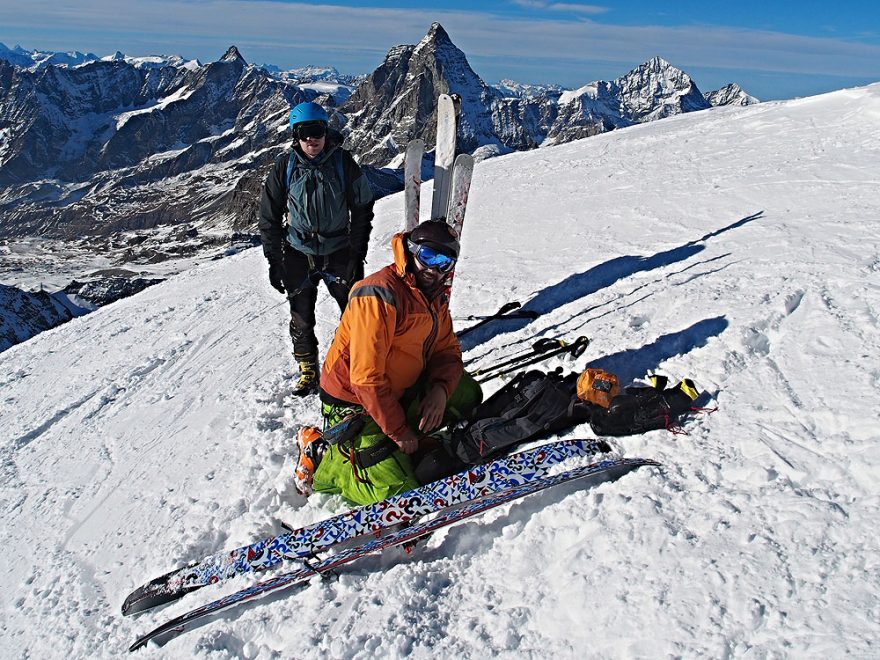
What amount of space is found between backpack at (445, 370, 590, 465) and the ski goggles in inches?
125

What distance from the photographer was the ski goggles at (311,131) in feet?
19.2

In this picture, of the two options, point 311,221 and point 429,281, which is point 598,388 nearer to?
point 429,281

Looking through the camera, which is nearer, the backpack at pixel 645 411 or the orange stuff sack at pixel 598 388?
the backpack at pixel 645 411

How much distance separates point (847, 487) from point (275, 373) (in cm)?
633

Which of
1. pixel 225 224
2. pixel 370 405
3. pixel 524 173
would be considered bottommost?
pixel 225 224

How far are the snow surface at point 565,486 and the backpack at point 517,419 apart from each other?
0.22 m

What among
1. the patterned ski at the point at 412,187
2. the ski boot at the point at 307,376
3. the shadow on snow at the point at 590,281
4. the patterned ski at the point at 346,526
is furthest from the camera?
the shadow on snow at the point at 590,281

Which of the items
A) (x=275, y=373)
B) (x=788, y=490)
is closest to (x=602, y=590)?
(x=788, y=490)

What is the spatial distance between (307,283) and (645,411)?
408 centimetres

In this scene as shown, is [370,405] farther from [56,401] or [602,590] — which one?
[56,401]

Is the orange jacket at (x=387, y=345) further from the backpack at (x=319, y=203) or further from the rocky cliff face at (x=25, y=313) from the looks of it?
the rocky cliff face at (x=25, y=313)

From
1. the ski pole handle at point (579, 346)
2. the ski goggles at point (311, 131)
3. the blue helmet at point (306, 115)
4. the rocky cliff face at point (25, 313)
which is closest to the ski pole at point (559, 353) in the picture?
the ski pole handle at point (579, 346)

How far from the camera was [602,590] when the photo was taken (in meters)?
3.33

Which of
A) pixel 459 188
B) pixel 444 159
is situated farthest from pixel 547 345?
pixel 444 159
